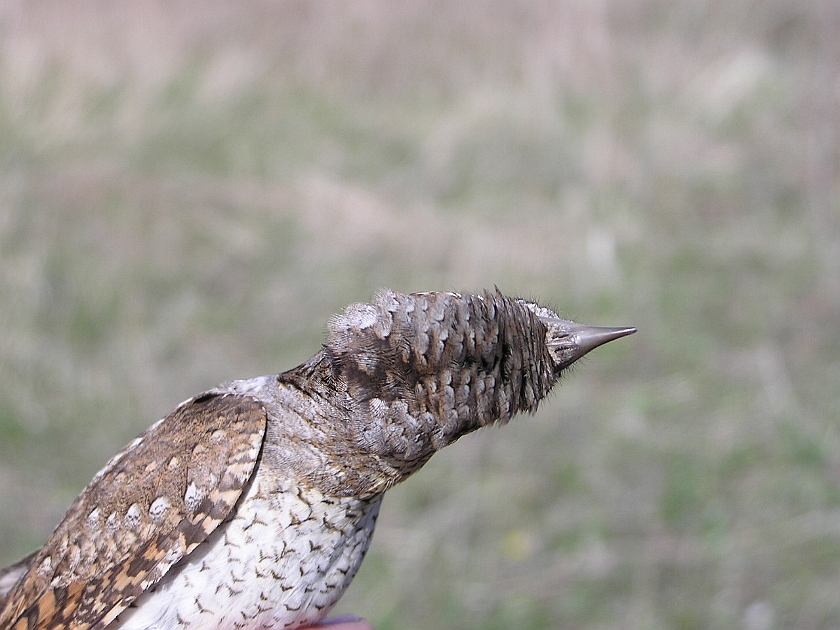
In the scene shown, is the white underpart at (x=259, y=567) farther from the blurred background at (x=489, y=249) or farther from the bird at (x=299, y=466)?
the blurred background at (x=489, y=249)

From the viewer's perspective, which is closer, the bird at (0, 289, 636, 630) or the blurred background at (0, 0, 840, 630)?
the bird at (0, 289, 636, 630)

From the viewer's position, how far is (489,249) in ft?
20.4

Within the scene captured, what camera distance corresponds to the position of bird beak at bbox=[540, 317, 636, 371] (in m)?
1.82

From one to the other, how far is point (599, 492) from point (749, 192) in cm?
439

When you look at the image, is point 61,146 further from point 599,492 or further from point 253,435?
point 253,435

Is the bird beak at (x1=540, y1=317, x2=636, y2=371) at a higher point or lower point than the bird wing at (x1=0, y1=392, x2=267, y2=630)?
lower

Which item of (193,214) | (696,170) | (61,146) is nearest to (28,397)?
(193,214)

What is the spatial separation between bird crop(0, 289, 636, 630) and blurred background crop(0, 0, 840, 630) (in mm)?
2012

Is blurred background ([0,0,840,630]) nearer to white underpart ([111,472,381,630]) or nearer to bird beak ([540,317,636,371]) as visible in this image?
white underpart ([111,472,381,630])

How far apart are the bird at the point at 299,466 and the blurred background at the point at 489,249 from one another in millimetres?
2012

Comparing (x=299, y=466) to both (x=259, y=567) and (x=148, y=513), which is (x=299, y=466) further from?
(x=148, y=513)

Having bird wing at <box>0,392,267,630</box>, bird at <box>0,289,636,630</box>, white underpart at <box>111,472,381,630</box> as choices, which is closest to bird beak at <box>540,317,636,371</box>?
bird at <box>0,289,636,630</box>

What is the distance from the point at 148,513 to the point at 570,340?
3.26 ft

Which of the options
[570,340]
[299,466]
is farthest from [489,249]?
[299,466]
